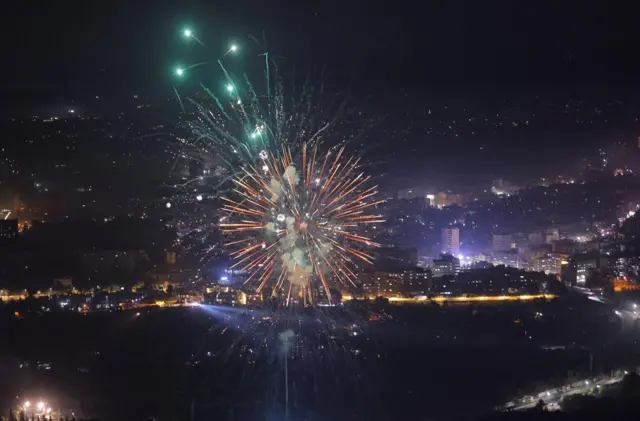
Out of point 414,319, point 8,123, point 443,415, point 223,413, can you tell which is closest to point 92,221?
point 8,123

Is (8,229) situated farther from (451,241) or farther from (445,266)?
(451,241)


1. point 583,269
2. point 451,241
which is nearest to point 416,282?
point 583,269

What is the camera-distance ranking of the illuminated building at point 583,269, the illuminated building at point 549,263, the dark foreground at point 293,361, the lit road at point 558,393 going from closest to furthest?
the dark foreground at point 293,361
the lit road at point 558,393
the illuminated building at point 583,269
the illuminated building at point 549,263

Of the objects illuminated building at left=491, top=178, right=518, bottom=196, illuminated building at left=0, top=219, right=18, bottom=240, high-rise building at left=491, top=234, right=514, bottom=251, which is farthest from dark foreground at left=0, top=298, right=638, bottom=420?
illuminated building at left=491, top=178, right=518, bottom=196

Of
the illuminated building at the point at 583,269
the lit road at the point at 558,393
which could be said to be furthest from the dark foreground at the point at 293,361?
the illuminated building at the point at 583,269

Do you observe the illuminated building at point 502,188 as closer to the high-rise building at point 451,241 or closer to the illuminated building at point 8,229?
the high-rise building at point 451,241

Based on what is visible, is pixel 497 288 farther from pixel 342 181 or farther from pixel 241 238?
pixel 241 238
